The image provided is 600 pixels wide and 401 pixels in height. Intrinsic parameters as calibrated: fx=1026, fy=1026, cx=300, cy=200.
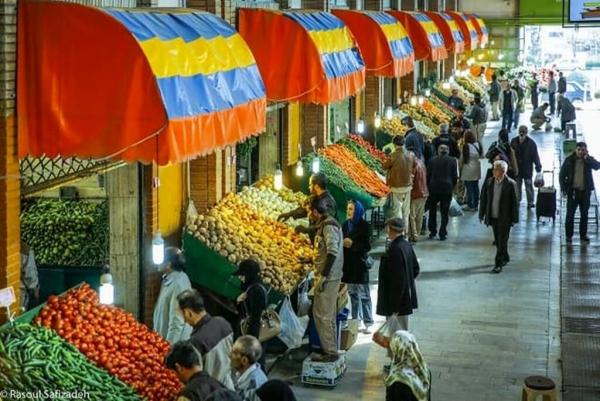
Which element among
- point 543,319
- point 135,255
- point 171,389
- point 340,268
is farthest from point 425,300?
point 171,389

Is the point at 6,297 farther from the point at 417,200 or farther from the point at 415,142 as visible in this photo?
the point at 415,142

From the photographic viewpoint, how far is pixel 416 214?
1866 centimetres

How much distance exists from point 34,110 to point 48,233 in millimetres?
4808

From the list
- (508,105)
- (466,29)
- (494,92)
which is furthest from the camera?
(494,92)

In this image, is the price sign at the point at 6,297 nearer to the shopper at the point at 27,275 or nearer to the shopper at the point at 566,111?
the shopper at the point at 27,275

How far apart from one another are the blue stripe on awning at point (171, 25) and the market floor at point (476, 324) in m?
4.03

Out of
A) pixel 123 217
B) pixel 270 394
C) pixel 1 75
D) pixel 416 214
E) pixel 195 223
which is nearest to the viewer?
A: pixel 270 394

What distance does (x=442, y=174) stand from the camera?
18672 mm

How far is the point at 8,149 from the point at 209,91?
1964 mm

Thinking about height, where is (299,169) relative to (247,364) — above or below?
above

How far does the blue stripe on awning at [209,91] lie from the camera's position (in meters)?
8.40

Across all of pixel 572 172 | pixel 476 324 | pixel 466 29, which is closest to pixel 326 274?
pixel 476 324

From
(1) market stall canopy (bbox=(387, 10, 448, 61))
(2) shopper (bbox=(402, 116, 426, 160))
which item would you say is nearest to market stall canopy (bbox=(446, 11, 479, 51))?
(1) market stall canopy (bbox=(387, 10, 448, 61))

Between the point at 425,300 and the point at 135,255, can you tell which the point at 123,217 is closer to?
the point at 135,255
